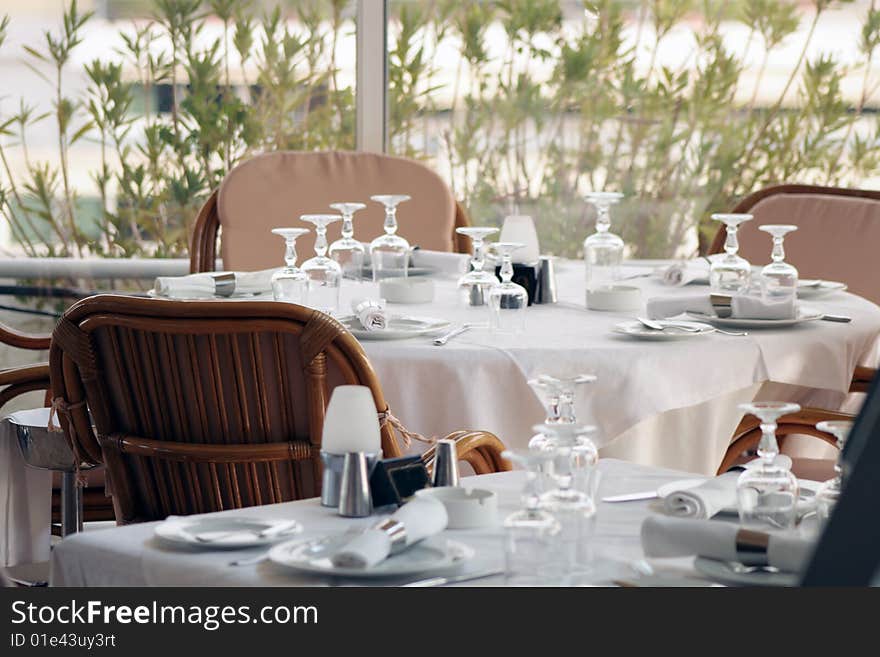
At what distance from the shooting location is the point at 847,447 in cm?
77

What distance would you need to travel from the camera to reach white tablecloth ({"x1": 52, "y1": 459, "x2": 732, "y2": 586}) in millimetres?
1120

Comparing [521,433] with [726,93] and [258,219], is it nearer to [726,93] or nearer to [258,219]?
[258,219]

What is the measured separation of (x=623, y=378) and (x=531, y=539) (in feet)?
3.51

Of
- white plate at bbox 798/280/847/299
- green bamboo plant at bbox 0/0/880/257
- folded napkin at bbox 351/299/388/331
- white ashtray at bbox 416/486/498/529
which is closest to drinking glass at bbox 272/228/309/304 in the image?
folded napkin at bbox 351/299/388/331

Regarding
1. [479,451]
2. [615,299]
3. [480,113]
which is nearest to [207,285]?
[615,299]

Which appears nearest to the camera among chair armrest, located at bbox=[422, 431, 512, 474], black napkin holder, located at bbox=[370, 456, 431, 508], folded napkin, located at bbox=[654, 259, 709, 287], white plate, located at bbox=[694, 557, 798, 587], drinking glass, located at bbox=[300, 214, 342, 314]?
white plate, located at bbox=[694, 557, 798, 587]

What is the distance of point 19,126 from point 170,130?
503 millimetres

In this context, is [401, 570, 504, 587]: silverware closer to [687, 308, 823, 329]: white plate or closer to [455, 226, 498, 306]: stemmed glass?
[455, 226, 498, 306]: stemmed glass

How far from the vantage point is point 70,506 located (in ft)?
8.72

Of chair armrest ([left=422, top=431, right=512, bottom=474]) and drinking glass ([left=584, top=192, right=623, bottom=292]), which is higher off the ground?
drinking glass ([left=584, top=192, right=623, bottom=292])

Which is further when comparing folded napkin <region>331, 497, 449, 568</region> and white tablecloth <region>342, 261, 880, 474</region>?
white tablecloth <region>342, 261, 880, 474</region>

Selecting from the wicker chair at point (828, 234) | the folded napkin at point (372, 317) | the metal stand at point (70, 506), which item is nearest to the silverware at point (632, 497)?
the folded napkin at point (372, 317)

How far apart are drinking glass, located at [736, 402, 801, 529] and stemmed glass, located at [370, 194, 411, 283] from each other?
165cm

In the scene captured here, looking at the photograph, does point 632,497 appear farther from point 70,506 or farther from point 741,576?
point 70,506
